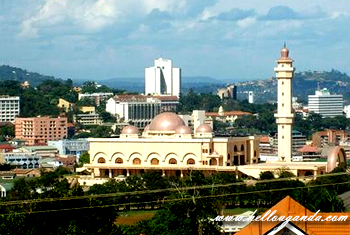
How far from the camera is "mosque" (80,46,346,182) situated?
45.8 m

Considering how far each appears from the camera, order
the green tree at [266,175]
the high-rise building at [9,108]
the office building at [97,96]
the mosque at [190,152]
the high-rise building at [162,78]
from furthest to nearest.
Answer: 1. the high-rise building at [162,78]
2. the office building at [97,96]
3. the high-rise building at [9,108]
4. the mosque at [190,152]
5. the green tree at [266,175]

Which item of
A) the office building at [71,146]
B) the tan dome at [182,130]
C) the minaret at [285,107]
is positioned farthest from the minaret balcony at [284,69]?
the office building at [71,146]

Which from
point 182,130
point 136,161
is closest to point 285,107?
point 182,130

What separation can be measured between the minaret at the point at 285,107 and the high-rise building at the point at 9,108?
2129 inches

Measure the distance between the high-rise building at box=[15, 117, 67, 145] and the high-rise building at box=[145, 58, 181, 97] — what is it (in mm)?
47374

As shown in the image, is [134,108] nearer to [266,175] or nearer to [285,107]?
[285,107]

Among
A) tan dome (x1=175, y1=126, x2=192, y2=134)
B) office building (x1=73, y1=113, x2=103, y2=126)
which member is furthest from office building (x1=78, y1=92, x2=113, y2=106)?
tan dome (x1=175, y1=126, x2=192, y2=134)

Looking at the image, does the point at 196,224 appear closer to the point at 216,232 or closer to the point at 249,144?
the point at 216,232

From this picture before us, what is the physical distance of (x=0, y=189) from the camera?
4538 centimetres

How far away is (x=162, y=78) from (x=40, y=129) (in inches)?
2043

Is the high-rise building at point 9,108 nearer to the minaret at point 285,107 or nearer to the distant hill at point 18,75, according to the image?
the minaret at point 285,107

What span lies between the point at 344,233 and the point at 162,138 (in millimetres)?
33601

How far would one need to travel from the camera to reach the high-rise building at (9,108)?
→ 10088 centimetres

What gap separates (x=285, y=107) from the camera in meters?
48.6
